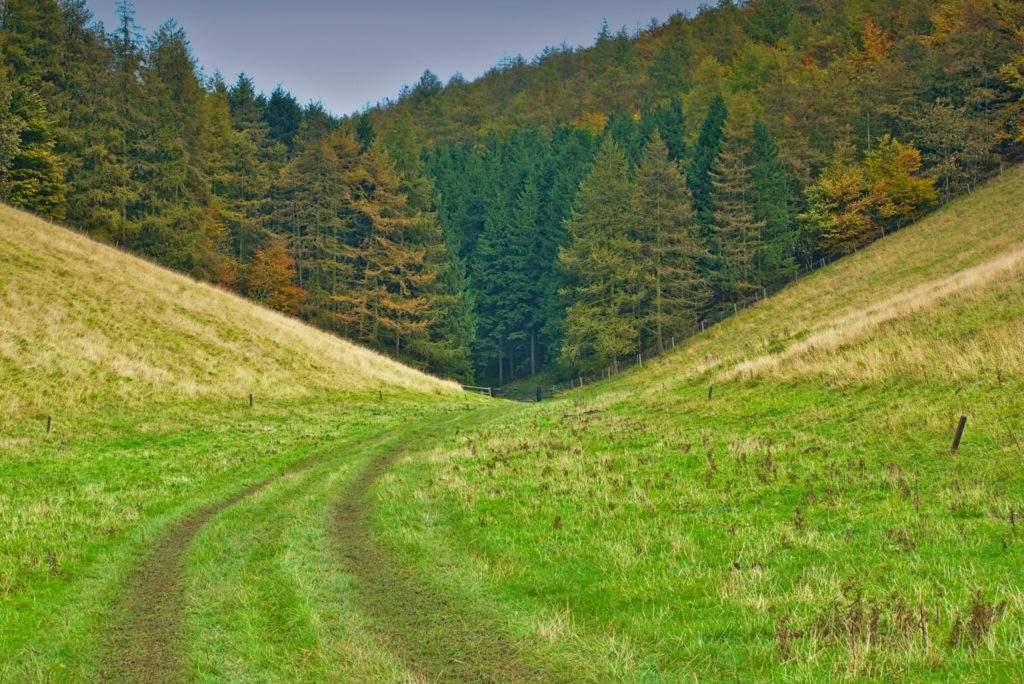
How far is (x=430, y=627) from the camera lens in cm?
874

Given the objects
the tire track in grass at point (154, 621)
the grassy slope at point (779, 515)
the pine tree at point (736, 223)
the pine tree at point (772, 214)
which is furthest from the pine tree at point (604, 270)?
the tire track in grass at point (154, 621)

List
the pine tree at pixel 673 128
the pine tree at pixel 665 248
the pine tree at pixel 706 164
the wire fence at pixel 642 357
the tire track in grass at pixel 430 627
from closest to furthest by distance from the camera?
the tire track in grass at pixel 430 627 → the wire fence at pixel 642 357 → the pine tree at pixel 665 248 → the pine tree at pixel 706 164 → the pine tree at pixel 673 128

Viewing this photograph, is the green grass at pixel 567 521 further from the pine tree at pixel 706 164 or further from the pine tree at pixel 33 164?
the pine tree at pixel 706 164

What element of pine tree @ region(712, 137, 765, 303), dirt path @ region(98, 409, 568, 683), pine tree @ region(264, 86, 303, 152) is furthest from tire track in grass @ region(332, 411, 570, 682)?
pine tree @ region(264, 86, 303, 152)

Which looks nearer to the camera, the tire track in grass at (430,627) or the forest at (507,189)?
the tire track in grass at (430,627)

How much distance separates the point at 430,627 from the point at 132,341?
3230 cm

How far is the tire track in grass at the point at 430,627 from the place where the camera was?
7.50 metres

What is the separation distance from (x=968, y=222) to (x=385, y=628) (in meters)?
63.1

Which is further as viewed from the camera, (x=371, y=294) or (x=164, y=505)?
(x=371, y=294)

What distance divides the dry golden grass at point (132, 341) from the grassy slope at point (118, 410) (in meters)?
0.11

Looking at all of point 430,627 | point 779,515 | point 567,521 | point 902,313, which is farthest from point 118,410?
point 902,313

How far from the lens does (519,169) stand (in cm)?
→ 9888

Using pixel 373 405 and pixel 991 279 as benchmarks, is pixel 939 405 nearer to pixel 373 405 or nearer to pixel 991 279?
pixel 991 279

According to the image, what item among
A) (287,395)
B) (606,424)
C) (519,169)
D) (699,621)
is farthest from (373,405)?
(519,169)
